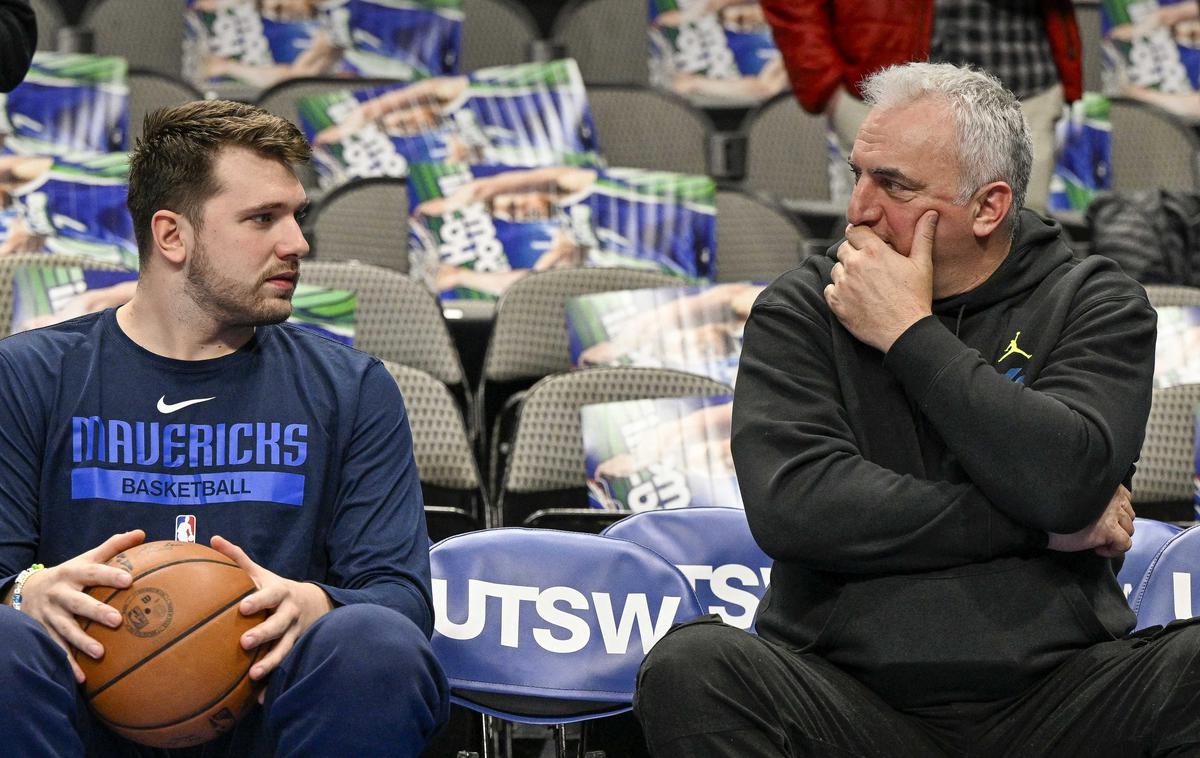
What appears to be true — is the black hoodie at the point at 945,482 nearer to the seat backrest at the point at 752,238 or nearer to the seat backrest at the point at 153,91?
the seat backrest at the point at 752,238

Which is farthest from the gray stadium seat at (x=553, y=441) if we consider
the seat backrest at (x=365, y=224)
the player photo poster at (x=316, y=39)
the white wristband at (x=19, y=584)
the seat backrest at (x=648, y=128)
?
the player photo poster at (x=316, y=39)

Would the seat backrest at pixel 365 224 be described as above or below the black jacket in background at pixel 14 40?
below

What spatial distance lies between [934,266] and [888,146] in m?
0.20

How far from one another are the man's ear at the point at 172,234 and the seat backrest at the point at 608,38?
3.31 meters

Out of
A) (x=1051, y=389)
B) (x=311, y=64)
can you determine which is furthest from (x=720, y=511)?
(x=311, y=64)

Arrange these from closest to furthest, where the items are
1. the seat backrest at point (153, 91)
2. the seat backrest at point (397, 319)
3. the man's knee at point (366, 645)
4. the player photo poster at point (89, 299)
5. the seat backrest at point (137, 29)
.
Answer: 1. the man's knee at point (366, 645)
2. the player photo poster at point (89, 299)
3. the seat backrest at point (397, 319)
4. the seat backrest at point (153, 91)
5. the seat backrest at point (137, 29)

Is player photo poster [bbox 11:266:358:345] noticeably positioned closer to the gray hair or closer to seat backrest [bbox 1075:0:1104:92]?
the gray hair

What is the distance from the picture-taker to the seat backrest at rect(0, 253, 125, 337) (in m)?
3.40

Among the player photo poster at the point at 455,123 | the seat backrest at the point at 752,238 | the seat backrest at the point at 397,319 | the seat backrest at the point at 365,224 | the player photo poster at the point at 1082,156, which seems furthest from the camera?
the player photo poster at the point at 1082,156

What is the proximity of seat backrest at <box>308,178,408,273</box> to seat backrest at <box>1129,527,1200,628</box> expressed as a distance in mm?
2295

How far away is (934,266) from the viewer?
7.97 ft

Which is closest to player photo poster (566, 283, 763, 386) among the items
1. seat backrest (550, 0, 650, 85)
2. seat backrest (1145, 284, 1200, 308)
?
seat backrest (1145, 284, 1200, 308)

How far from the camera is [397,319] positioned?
3.71 metres

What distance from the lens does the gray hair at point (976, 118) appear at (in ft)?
7.84
